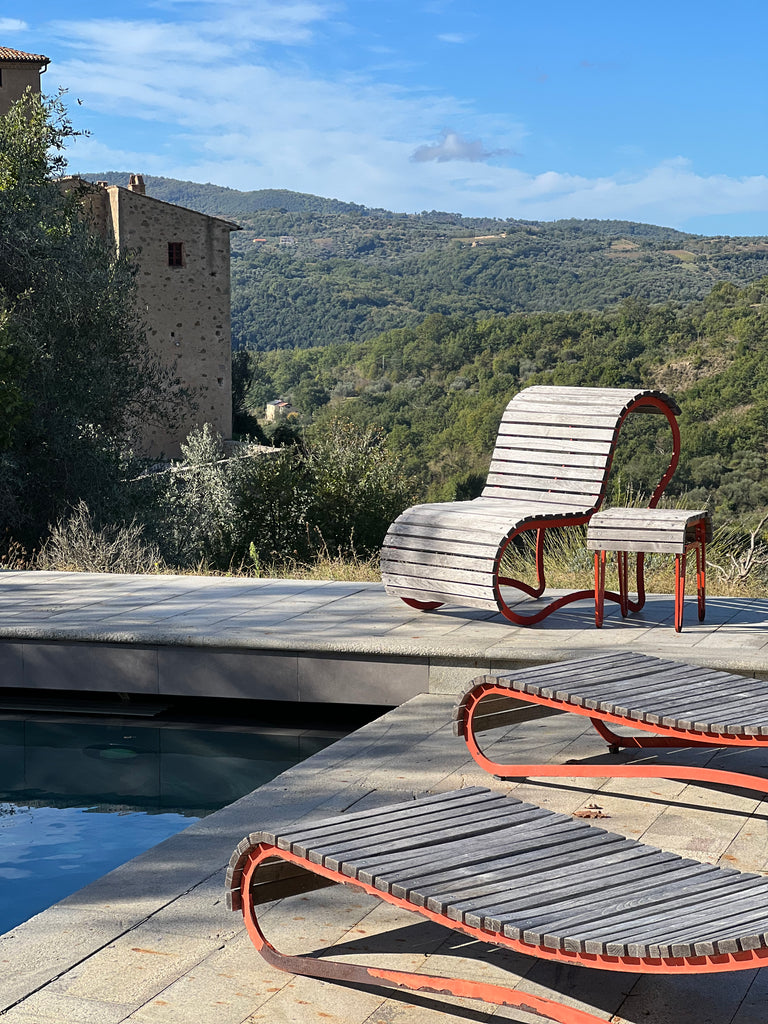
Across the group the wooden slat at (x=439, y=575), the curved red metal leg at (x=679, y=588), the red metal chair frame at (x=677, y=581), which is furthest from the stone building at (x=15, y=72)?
the curved red metal leg at (x=679, y=588)

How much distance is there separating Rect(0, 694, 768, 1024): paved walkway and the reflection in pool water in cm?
52

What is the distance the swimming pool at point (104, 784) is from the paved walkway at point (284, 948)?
53cm

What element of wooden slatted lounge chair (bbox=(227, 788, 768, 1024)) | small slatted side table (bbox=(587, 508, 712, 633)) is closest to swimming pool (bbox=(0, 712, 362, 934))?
wooden slatted lounge chair (bbox=(227, 788, 768, 1024))

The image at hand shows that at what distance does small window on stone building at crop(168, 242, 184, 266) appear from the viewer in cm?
2709

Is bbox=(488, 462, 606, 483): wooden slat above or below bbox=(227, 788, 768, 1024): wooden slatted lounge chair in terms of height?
above

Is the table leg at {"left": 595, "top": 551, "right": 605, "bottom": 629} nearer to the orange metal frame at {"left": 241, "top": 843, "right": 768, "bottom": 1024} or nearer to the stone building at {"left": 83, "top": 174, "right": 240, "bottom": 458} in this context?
the orange metal frame at {"left": 241, "top": 843, "right": 768, "bottom": 1024}

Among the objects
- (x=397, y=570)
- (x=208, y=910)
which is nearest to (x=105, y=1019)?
(x=208, y=910)

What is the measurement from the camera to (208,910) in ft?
8.64

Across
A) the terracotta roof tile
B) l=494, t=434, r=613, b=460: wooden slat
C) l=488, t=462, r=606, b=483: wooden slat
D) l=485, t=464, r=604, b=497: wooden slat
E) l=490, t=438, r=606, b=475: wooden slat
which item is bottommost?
l=485, t=464, r=604, b=497: wooden slat

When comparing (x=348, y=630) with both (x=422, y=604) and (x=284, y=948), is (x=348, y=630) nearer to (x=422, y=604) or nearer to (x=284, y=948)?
(x=422, y=604)

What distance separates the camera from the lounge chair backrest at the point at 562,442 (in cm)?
570

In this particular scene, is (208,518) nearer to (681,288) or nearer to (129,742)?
(129,742)

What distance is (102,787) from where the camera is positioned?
4258 millimetres

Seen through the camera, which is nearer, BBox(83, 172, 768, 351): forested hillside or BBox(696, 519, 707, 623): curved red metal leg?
BBox(696, 519, 707, 623): curved red metal leg
